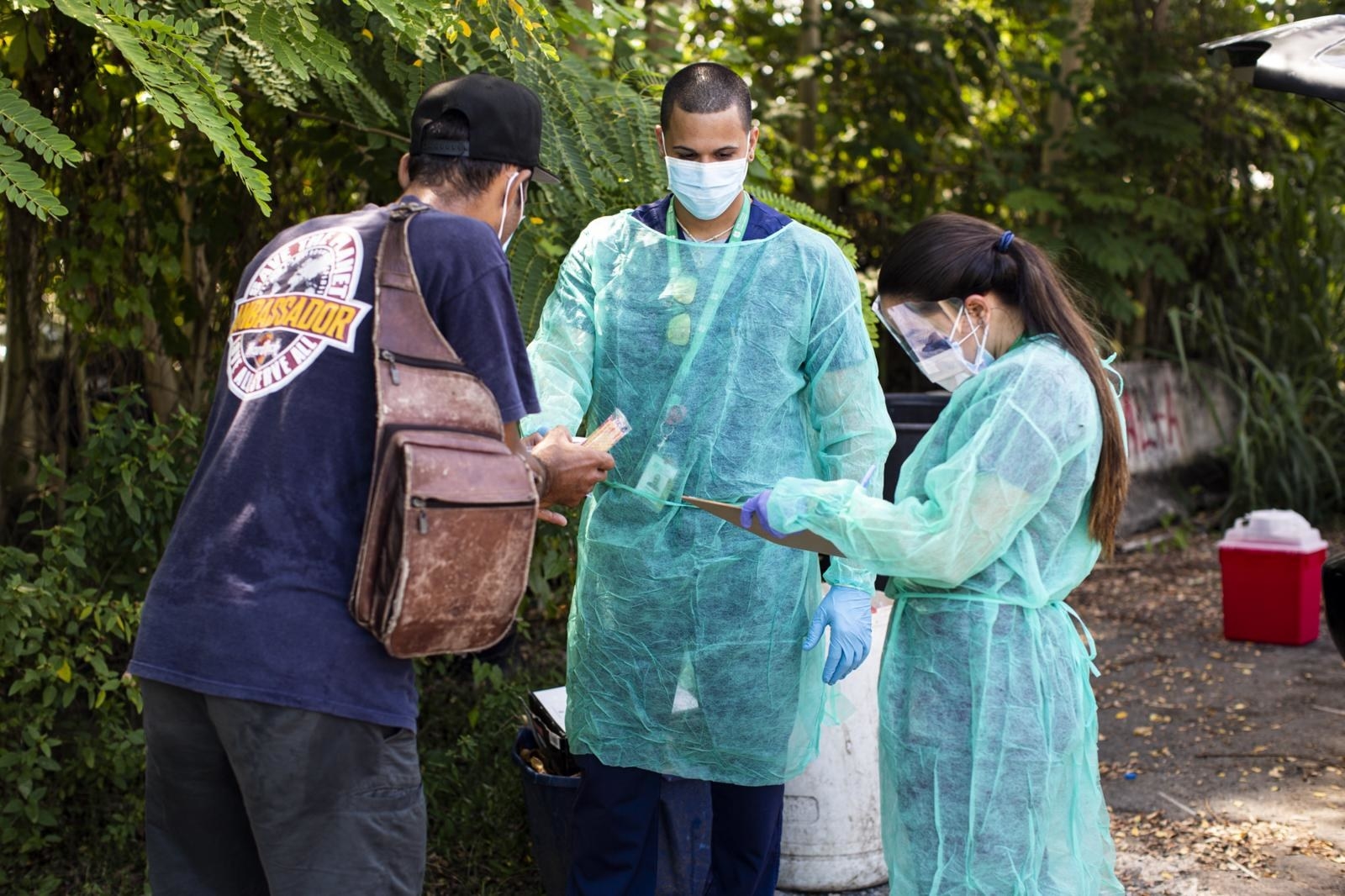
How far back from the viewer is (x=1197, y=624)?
19.7 ft

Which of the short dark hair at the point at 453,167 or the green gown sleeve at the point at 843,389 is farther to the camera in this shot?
the green gown sleeve at the point at 843,389

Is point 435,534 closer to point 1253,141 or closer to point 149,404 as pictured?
point 149,404

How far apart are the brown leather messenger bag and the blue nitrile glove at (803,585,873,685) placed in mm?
927

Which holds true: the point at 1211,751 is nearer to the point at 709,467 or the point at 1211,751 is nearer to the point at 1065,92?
the point at 709,467

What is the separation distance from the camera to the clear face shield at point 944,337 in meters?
2.16

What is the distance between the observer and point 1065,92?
7848mm

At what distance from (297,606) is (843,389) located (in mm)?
1302

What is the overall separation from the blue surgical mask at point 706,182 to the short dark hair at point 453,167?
76 cm

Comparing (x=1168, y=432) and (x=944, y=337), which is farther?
(x=1168, y=432)

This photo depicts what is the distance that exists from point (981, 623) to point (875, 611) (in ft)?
3.82

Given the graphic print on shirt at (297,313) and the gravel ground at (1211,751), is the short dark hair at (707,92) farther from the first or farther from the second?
the gravel ground at (1211,751)

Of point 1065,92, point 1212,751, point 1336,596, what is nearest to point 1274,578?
point 1212,751

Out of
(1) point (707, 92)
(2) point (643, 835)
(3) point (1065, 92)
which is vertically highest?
(3) point (1065, 92)

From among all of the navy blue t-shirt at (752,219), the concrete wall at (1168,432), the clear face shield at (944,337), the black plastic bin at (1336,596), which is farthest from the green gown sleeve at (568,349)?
the concrete wall at (1168,432)
